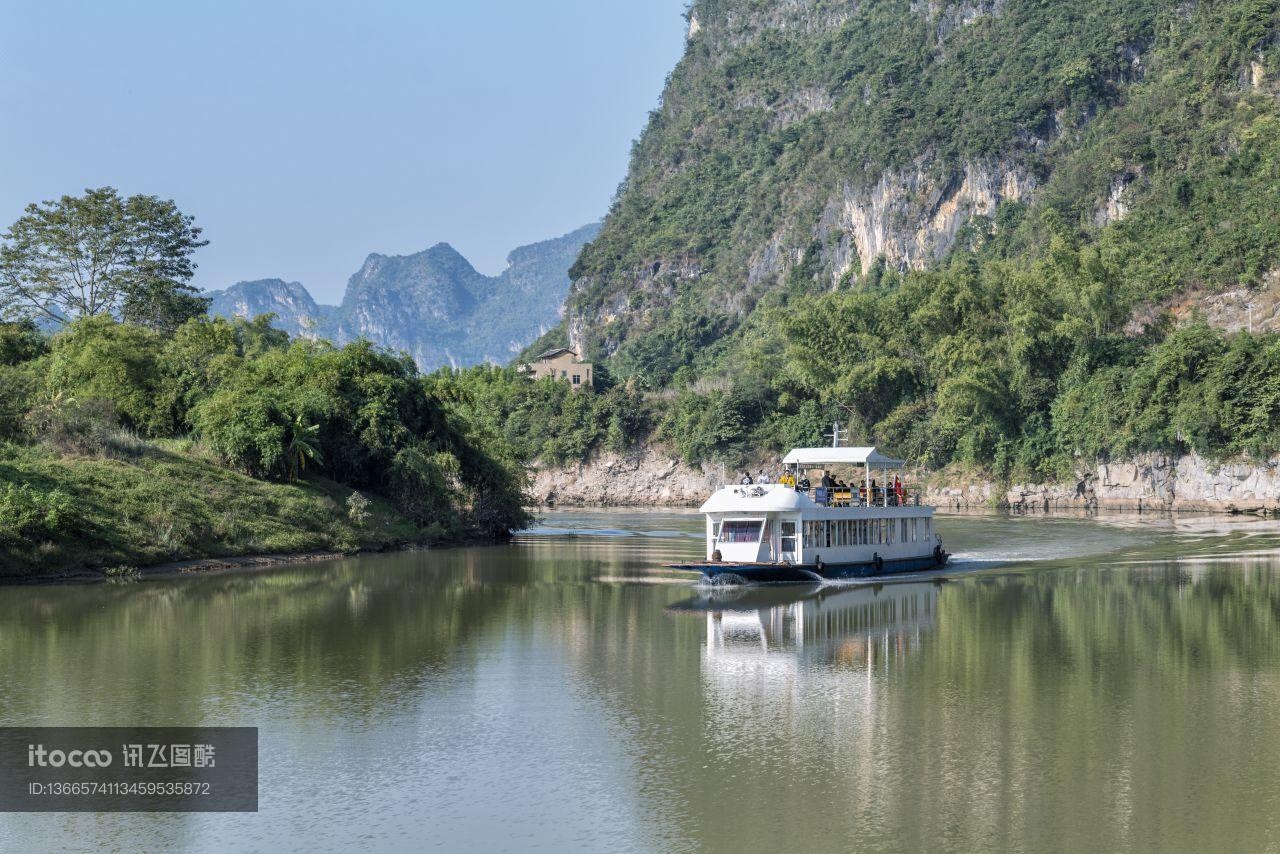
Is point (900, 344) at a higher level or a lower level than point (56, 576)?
higher

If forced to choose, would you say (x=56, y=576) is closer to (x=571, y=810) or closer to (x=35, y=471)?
(x=35, y=471)

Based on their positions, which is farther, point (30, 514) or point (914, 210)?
point (914, 210)

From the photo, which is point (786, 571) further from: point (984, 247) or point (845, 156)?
point (845, 156)

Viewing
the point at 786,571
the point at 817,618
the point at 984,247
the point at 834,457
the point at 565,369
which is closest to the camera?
the point at 817,618

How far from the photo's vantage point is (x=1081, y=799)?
1580 centimetres

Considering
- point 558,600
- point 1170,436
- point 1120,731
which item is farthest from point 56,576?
point 1170,436

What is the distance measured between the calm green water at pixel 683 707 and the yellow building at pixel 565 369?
8885 centimetres

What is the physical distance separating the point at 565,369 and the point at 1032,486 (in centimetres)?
5442

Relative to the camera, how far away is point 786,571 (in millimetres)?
37938

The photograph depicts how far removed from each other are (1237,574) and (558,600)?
20078 mm

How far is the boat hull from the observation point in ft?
121

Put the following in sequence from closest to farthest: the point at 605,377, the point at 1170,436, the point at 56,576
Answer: the point at 56,576
the point at 1170,436
the point at 605,377

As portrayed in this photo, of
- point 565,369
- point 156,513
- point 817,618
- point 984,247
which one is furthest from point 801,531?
point 565,369

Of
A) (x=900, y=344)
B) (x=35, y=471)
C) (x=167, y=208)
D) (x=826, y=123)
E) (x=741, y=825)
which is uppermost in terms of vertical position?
(x=826, y=123)
